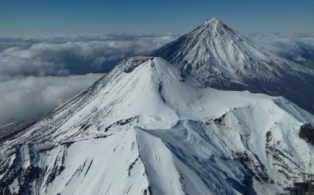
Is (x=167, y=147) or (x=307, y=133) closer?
(x=167, y=147)

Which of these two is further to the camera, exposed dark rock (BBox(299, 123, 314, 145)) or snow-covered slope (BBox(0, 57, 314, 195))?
exposed dark rock (BBox(299, 123, 314, 145))

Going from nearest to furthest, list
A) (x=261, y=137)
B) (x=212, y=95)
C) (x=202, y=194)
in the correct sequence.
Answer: (x=202, y=194) → (x=261, y=137) → (x=212, y=95)

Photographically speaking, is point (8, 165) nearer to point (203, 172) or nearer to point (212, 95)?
point (203, 172)

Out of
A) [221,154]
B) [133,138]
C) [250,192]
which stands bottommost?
[250,192]

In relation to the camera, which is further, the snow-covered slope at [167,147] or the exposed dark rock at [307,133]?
the exposed dark rock at [307,133]

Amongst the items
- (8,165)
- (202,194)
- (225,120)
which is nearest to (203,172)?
(202,194)

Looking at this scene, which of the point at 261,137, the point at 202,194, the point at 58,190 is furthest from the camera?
the point at 261,137

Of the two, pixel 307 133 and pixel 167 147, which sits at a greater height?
→ pixel 167 147

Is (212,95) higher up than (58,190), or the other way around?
(212,95)
